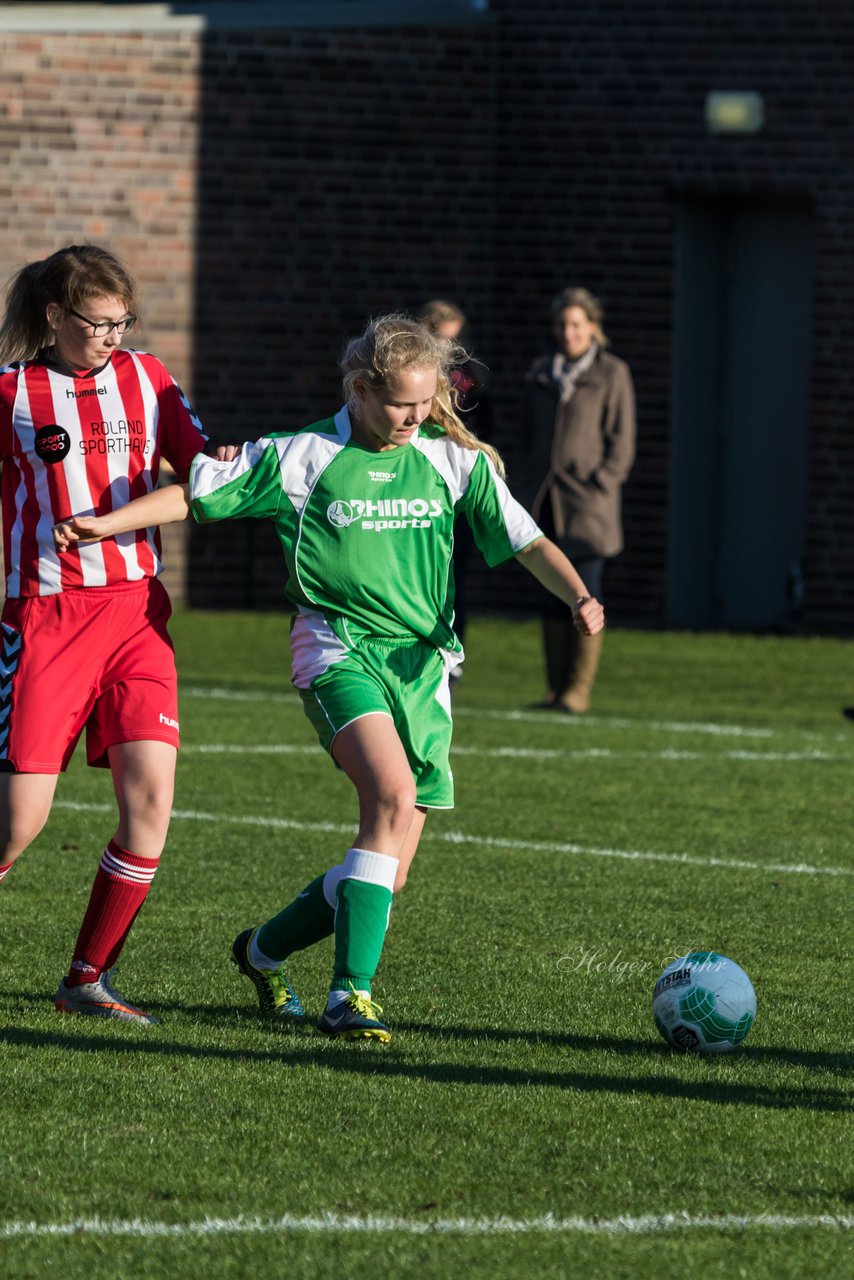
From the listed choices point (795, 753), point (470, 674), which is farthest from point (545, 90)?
point (795, 753)

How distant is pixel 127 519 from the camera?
16.3 ft

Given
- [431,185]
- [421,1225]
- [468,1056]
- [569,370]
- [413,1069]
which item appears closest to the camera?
[421,1225]

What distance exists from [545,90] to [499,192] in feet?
2.83

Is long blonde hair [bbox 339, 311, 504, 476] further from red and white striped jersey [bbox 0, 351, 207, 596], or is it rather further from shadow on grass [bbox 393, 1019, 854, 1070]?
shadow on grass [bbox 393, 1019, 854, 1070]

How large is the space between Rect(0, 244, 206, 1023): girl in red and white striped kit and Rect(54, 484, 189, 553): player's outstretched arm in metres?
0.11

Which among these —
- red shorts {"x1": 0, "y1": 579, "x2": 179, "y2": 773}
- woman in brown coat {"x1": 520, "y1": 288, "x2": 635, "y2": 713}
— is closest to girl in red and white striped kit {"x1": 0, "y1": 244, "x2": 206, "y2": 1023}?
red shorts {"x1": 0, "y1": 579, "x2": 179, "y2": 773}

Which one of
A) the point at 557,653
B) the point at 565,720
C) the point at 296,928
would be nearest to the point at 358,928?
the point at 296,928

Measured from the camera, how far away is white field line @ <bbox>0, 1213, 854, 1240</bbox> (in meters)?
3.59

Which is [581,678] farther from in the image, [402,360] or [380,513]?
[402,360]

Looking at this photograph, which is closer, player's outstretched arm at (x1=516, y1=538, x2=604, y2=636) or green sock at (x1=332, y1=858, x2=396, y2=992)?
green sock at (x1=332, y1=858, x2=396, y2=992)

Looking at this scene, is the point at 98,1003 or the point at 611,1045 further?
the point at 98,1003

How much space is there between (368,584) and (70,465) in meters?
0.78

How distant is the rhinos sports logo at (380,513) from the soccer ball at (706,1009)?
127 centimetres

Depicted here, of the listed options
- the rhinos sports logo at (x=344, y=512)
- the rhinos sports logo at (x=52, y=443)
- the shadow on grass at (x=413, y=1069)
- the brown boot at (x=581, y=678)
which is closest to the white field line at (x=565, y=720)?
the brown boot at (x=581, y=678)
